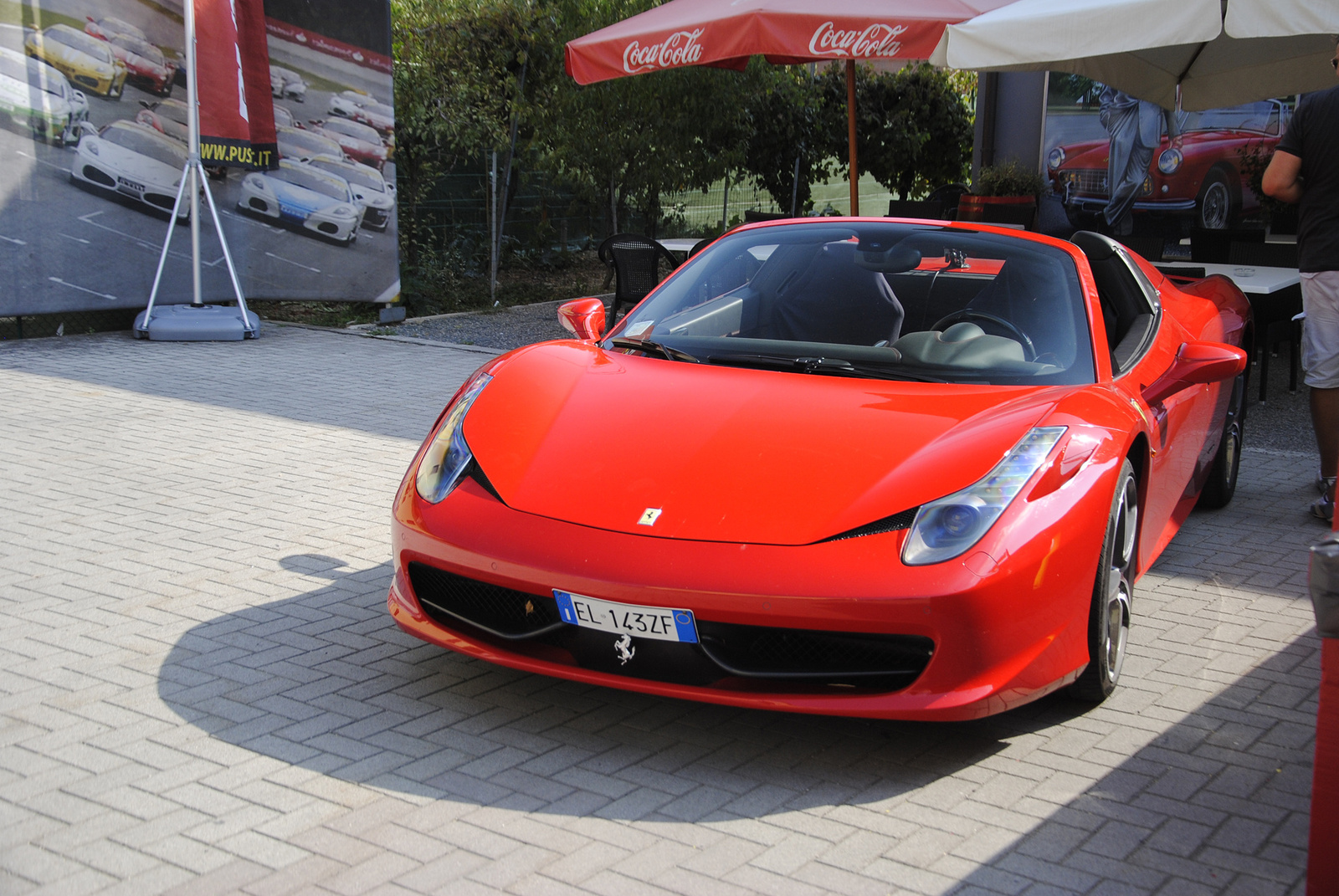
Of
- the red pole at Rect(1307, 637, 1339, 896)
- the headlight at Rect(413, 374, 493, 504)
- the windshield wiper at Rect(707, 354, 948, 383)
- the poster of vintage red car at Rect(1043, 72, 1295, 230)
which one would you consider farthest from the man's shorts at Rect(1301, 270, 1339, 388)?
the poster of vintage red car at Rect(1043, 72, 1295, 230)

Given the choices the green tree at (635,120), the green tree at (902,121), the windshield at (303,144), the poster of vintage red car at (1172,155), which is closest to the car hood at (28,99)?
the windshield at (303,144)

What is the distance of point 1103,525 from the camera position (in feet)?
10.7

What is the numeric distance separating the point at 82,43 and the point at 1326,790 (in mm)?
9626

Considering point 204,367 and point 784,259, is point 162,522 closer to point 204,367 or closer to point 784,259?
point 784,259

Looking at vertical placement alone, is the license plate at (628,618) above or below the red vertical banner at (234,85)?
below

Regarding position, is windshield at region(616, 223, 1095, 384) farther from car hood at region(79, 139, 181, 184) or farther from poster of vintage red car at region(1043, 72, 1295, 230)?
poster of vintage red car at region(1043, 72, 1295, 230)

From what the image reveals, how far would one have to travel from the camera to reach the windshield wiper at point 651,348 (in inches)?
160

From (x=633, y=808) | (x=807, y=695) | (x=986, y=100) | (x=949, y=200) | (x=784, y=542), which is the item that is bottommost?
(x=633, y=808)

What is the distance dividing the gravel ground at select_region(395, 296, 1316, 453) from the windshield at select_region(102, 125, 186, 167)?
220 cm

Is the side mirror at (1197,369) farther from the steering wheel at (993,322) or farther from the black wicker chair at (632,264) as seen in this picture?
the black wicker chair at (632,264)

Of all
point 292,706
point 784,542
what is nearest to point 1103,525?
point 784,542

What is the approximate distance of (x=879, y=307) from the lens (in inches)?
168

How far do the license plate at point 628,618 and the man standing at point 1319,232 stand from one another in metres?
3.73

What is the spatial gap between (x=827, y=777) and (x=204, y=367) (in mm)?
6739
